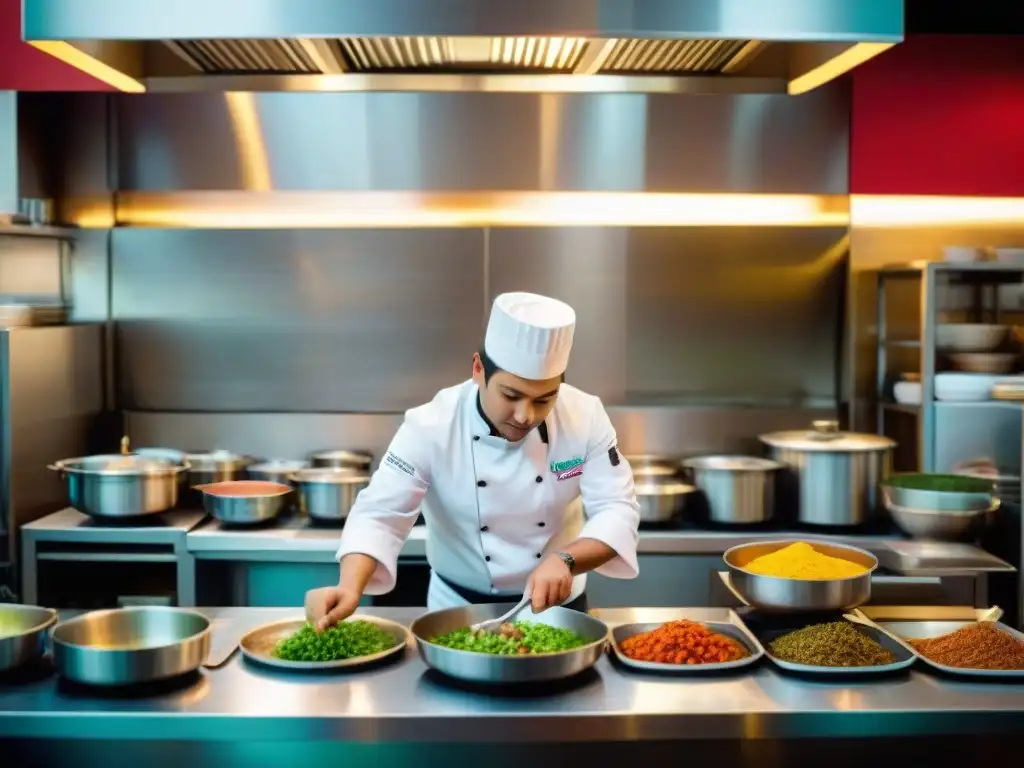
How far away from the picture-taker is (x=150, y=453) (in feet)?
15.7

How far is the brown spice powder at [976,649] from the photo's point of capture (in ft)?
8.09

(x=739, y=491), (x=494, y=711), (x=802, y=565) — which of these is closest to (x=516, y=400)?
(x=494, y=711)

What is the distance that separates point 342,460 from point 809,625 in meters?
2.51

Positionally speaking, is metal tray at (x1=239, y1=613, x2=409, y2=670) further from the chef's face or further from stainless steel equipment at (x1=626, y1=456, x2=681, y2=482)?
stainless steel equipment at (x1=626, y1=456, x2=681, y2=482)

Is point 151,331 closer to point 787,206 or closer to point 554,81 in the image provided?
point 554,81

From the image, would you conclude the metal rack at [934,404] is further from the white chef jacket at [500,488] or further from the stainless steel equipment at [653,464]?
the white chef jacket at [500,488]

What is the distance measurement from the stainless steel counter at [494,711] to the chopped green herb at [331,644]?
0.08 m

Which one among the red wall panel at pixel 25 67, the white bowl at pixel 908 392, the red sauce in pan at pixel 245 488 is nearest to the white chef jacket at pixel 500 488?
the red sauce in pan at pixel 245 488

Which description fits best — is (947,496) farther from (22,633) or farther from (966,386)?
(22,633)

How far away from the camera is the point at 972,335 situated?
14.6 ft

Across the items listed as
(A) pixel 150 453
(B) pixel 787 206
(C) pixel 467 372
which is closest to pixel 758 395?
(B) pixel 787 206

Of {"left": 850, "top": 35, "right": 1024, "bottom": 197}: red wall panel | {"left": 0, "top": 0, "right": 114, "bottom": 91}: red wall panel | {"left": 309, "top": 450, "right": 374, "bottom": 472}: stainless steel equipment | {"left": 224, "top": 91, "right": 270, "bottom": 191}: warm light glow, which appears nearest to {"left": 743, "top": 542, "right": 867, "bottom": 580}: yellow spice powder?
{"left": 309, "top": 450, "right": 374, "bottom": 472}: stainless steel equipment

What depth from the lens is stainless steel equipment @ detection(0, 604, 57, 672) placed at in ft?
7.86

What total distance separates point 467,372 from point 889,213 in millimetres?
1974
